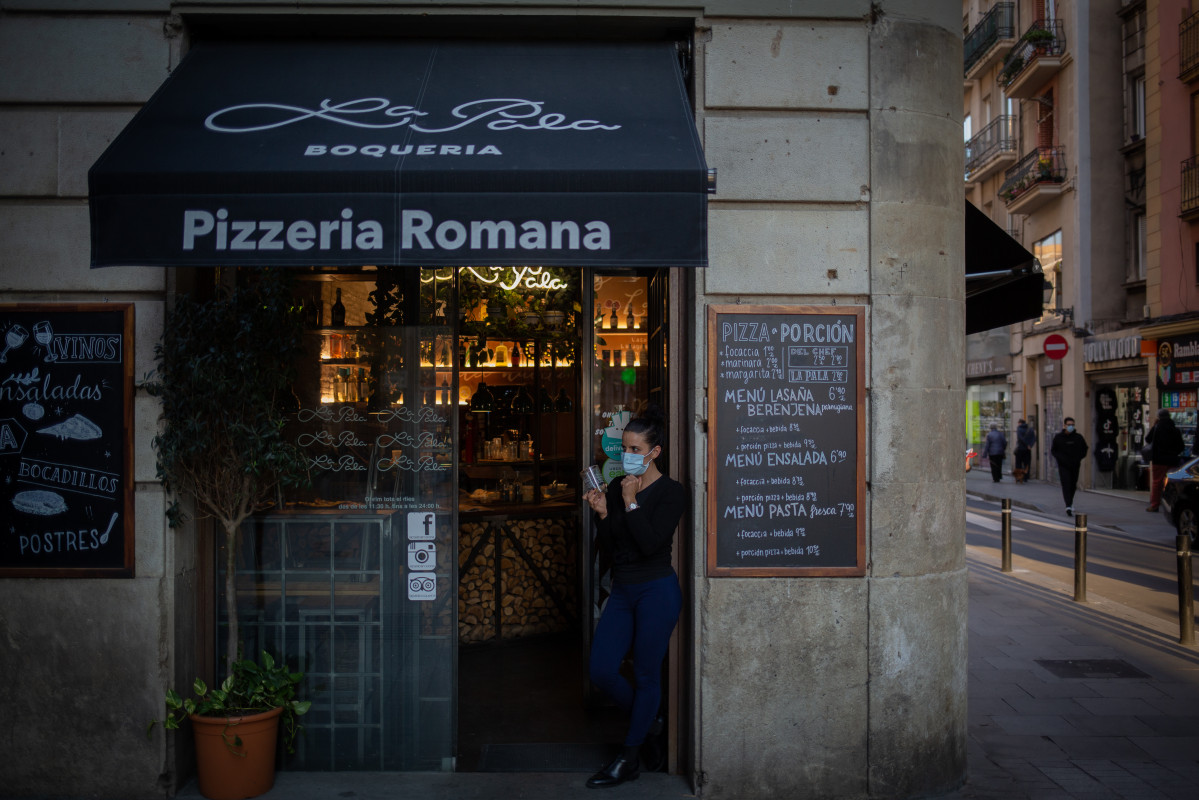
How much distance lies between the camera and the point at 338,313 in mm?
5430

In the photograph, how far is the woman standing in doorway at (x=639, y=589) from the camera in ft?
15.5

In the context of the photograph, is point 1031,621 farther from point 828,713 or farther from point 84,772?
point 84,772

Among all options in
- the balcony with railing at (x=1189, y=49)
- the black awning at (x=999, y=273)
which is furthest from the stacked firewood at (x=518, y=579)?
the balcony with railing at (x=1189, y=49)

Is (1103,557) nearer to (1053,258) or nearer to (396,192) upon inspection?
(396,192)

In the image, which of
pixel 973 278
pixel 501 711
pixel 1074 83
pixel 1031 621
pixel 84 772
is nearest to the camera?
pixel 84 772

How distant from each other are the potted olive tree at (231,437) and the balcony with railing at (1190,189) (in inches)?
838

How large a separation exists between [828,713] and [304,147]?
406 cm

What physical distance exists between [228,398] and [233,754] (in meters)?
1.85

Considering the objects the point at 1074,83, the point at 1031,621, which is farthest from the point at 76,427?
the point at 1074,83

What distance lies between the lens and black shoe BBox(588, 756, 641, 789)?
4.79 meters

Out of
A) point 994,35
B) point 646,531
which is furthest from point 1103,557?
point 994,35

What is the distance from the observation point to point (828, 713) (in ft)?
15.6

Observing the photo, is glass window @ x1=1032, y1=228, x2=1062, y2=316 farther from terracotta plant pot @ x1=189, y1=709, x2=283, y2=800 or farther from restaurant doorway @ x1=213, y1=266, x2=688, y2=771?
terracotta plant pot @ x1=189, y1=709, x2=283, y2=800

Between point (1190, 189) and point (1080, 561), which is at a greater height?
point (1190, 189)
